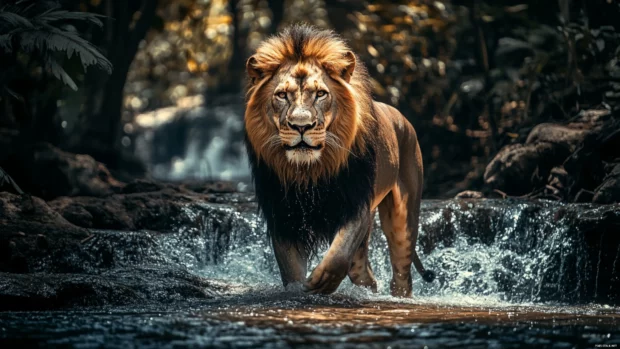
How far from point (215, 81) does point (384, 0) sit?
24.4ft

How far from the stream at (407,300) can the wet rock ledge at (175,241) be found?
1 centimetres

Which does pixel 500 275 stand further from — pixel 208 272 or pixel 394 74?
pixel 394 74

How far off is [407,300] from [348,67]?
1407 millimetres

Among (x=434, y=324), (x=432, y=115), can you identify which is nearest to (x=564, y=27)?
(x=432, y=115)

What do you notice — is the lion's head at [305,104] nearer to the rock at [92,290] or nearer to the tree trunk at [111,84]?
the rock at [92,290]

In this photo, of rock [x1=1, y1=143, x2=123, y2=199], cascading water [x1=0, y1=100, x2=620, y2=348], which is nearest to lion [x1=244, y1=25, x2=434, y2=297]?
cascading water [x1=0, y1=100, x2=620, y2=348]

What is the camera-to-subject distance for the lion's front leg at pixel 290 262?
5.83 m

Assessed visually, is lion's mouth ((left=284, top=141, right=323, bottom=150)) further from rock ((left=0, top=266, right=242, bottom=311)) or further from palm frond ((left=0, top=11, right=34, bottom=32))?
palm frond ((left=0, top=11, right=34, bottom=32))

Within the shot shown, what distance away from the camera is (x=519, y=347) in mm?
4164

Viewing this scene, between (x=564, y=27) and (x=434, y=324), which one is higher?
(x=564, y=27)

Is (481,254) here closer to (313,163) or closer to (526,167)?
(526,167)

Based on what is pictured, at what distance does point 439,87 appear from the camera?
41.9 ft

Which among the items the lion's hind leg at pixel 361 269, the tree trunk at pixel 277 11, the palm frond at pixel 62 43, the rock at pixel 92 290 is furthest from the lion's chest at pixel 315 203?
the tree trunk at pixel 277 11

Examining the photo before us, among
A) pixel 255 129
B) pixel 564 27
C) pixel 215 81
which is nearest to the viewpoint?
pixel 255 129
